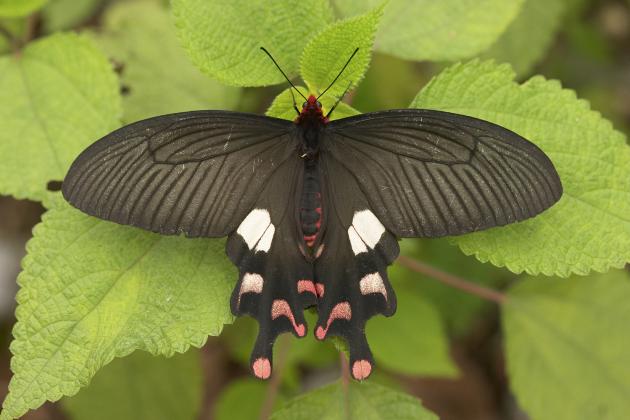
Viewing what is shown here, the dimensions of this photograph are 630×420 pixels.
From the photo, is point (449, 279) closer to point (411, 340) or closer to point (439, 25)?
point (411, 340)

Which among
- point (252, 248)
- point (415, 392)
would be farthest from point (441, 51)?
point (415, 392)

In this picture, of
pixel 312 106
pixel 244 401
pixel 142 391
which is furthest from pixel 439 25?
pixel 142 391

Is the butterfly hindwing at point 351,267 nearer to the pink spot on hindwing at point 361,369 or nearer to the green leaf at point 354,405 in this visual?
the pink spot on hindwing at point 361,369

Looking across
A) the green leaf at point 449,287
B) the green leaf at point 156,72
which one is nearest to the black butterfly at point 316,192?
the green leaf at point 156,72

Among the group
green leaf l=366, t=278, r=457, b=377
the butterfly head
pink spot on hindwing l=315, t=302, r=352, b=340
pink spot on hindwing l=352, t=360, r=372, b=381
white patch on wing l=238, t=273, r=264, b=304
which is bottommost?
green leaf l=366, t=278, r=457, b=377

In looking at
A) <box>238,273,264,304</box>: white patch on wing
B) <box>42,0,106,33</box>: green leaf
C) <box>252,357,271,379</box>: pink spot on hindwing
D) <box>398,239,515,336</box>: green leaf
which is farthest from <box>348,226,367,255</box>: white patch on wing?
<box>42,0,106,33</box>: green leaf

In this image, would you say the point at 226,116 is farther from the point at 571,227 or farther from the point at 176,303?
the point at 571,227

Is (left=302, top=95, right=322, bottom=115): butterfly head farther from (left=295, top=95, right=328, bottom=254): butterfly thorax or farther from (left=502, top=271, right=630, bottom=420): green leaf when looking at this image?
(left=502, top=271, right=630, bottom=420): green leaf
